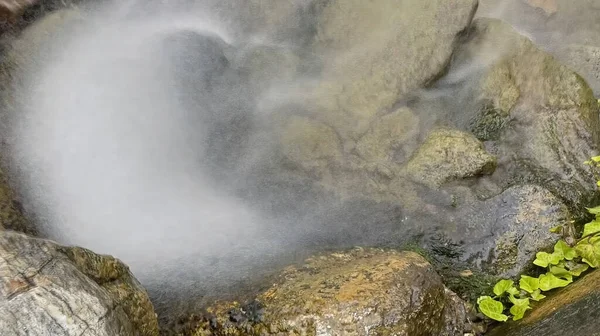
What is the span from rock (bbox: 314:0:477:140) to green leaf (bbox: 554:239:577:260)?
2.78 meters

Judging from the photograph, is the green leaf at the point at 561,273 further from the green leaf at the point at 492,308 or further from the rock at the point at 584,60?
the rock at the point at 584,60

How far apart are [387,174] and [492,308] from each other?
2.11 metres

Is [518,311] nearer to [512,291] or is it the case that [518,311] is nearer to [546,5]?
[512,291]

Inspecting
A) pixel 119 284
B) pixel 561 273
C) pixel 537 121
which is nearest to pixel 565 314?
pixel 561 273

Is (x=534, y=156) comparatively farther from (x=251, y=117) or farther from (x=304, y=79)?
(x=251, y=117)

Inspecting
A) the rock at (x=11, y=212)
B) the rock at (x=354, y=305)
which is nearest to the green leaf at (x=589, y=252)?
the rock at (x=354, y=305)

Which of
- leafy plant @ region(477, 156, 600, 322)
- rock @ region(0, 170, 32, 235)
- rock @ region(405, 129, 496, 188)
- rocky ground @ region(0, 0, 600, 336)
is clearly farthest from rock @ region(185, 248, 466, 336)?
rock @ region(0, 170, 32, 235)

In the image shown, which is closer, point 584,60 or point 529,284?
point 529,284

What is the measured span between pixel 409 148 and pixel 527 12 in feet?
16.6

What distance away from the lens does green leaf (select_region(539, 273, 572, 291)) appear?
16.0 feet

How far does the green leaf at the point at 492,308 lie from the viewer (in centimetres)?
Result: 473

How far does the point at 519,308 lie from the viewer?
4754 millimetres

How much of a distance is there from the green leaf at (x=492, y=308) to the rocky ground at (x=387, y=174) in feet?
0.41

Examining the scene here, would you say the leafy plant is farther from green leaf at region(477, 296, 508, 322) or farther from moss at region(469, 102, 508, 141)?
moss at region(469, 102, 508, 141)
